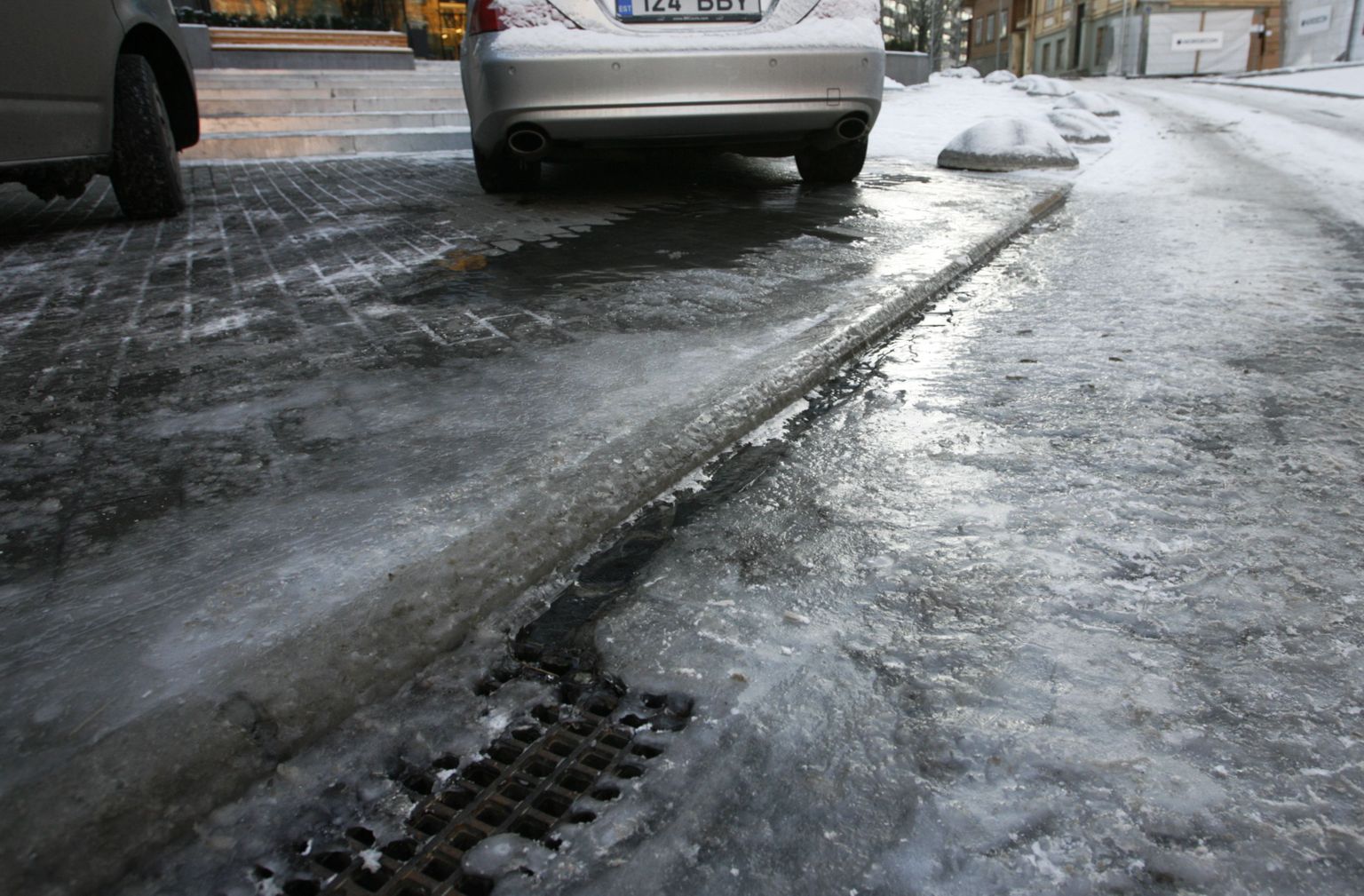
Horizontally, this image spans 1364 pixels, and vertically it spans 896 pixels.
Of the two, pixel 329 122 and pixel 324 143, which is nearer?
pixel 324 143

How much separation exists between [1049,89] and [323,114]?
18435 mm

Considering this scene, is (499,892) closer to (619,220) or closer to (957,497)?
(957,497)

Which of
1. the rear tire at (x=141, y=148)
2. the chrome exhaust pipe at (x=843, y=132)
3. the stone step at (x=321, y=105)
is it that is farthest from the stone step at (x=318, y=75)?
the chrome exhaust pipe at (x=843, y=132)

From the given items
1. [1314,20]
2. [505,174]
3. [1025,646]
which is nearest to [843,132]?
[505,174]

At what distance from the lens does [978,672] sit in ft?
4.49

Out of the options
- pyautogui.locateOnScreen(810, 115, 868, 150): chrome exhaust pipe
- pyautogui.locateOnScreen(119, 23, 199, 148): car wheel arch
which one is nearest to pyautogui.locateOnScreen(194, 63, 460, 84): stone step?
pyautogui.locateOnScreen(119, 23, 199, 148): car wheel arch

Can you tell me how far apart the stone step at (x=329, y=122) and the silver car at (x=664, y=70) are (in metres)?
5.00

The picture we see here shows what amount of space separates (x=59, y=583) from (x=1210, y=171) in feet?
28.4

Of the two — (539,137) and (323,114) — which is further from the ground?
(323,114)

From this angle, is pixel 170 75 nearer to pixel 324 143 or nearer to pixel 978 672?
pixel 324 143

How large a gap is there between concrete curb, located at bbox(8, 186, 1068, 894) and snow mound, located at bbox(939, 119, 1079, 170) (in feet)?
20.6

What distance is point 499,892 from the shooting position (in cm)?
104

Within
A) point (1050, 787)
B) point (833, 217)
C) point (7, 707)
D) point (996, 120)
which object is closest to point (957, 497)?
point (1050, 787)

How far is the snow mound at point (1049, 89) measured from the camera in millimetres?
21734
